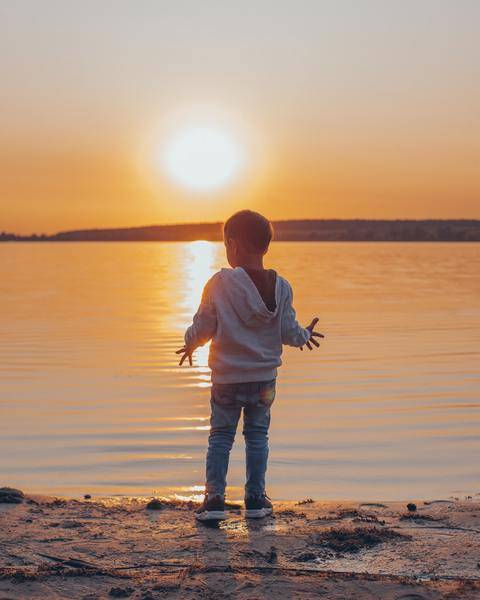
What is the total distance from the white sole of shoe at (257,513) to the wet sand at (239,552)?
0.07 meters

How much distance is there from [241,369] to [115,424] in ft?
13.0

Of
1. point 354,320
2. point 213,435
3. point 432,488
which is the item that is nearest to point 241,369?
point 213,435

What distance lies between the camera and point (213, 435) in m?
5.69

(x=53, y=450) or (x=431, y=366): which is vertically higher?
(x=431, y=366)

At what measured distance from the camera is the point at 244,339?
555 centimetres

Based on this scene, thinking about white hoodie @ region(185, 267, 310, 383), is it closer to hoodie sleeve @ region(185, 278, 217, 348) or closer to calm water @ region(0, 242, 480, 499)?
hoodie sleeve @ region(185, 278, 217, 348)

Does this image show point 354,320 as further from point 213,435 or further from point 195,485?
point 213,435

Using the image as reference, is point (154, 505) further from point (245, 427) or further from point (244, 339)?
point (244, 339)

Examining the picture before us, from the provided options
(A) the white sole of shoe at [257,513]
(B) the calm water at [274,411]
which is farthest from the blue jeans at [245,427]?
(B) the calm water at [274,411]

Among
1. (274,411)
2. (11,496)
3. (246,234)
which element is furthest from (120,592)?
(274,411)

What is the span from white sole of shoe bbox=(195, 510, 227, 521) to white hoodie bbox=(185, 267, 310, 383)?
746 millimetres

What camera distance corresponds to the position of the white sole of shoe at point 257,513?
18.0 ft

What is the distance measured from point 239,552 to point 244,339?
4.33 ft

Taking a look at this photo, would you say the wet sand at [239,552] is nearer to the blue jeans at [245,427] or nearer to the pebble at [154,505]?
the pebble at [154,505]
